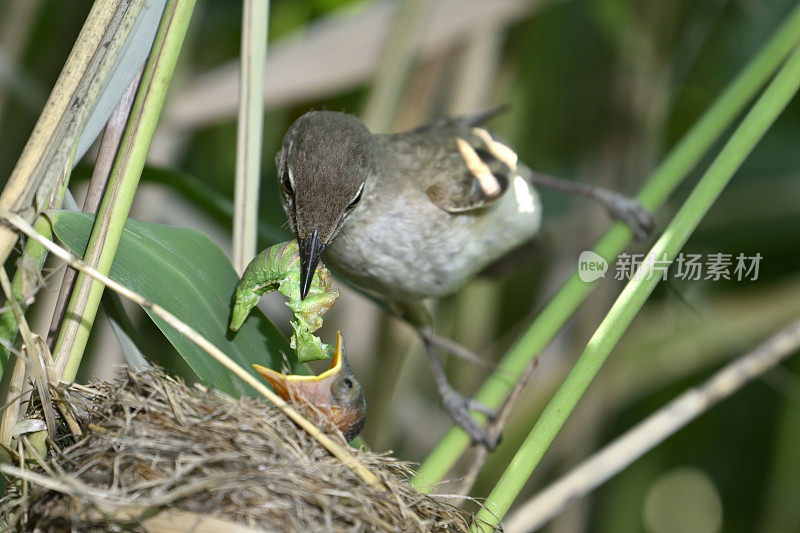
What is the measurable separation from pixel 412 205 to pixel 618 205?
2.18ft

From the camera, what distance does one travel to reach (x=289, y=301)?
1.35 metres

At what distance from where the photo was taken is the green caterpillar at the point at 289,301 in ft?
4.36

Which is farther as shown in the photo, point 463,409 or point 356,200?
point 463,409

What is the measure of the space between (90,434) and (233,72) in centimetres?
165

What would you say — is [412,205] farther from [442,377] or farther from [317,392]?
[317,392]

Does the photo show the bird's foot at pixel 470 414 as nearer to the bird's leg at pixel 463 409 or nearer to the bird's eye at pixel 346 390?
the bird's leg at pixel 463 409

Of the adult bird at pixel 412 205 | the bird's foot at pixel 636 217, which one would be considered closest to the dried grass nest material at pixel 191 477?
the adult bird at pixel 412 205

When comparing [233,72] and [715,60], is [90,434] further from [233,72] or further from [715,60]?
[715,60]

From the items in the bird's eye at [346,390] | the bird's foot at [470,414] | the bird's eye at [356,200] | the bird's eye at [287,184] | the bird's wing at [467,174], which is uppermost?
the bird's wing at [467,174]

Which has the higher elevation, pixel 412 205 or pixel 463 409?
pixel 412 205

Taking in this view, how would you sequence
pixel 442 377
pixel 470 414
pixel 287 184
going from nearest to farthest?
pixel 287 184 < pixel 470 414 < pixel 442 377

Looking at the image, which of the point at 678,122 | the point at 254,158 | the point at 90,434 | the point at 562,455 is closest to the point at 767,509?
the point at 562,455

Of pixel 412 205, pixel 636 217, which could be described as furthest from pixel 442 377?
pixel 636 217

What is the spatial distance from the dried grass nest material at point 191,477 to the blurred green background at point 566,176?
1202mm
